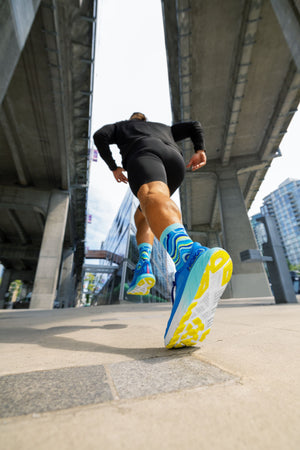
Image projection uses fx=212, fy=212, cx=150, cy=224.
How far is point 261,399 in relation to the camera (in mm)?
440

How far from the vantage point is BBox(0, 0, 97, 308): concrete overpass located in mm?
6594

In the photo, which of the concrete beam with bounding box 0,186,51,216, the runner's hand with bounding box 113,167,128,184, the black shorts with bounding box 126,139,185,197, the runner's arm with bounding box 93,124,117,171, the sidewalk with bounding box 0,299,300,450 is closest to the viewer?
the sidewalk with bounding box 0,299,300,450

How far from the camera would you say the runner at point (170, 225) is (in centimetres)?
92

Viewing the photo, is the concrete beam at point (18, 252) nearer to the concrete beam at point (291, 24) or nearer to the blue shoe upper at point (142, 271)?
the blue shoe upper at point (142, 271)

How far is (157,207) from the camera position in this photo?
126cm

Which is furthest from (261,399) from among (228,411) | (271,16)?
(271,16)

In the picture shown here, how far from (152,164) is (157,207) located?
0.37 meters

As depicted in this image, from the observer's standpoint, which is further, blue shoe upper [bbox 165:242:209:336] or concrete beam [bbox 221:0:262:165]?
concrete beam [bbox 221:0:262:165]

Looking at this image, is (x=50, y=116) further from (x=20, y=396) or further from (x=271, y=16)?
(x=20, y=396)

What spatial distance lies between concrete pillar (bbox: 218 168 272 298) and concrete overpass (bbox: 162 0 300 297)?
1.7 inches

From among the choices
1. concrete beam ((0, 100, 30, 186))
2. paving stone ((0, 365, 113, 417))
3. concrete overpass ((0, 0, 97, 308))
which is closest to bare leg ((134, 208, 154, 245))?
paving stone ((0, 365, 113, 417))

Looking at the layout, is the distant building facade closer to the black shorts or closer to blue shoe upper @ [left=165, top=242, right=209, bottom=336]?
the black shorts

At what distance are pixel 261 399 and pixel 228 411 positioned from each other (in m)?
0.10

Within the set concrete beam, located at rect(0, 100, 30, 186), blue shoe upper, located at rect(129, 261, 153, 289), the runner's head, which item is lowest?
blue shoe upper, located at rect(129, 261, 153, 289)
